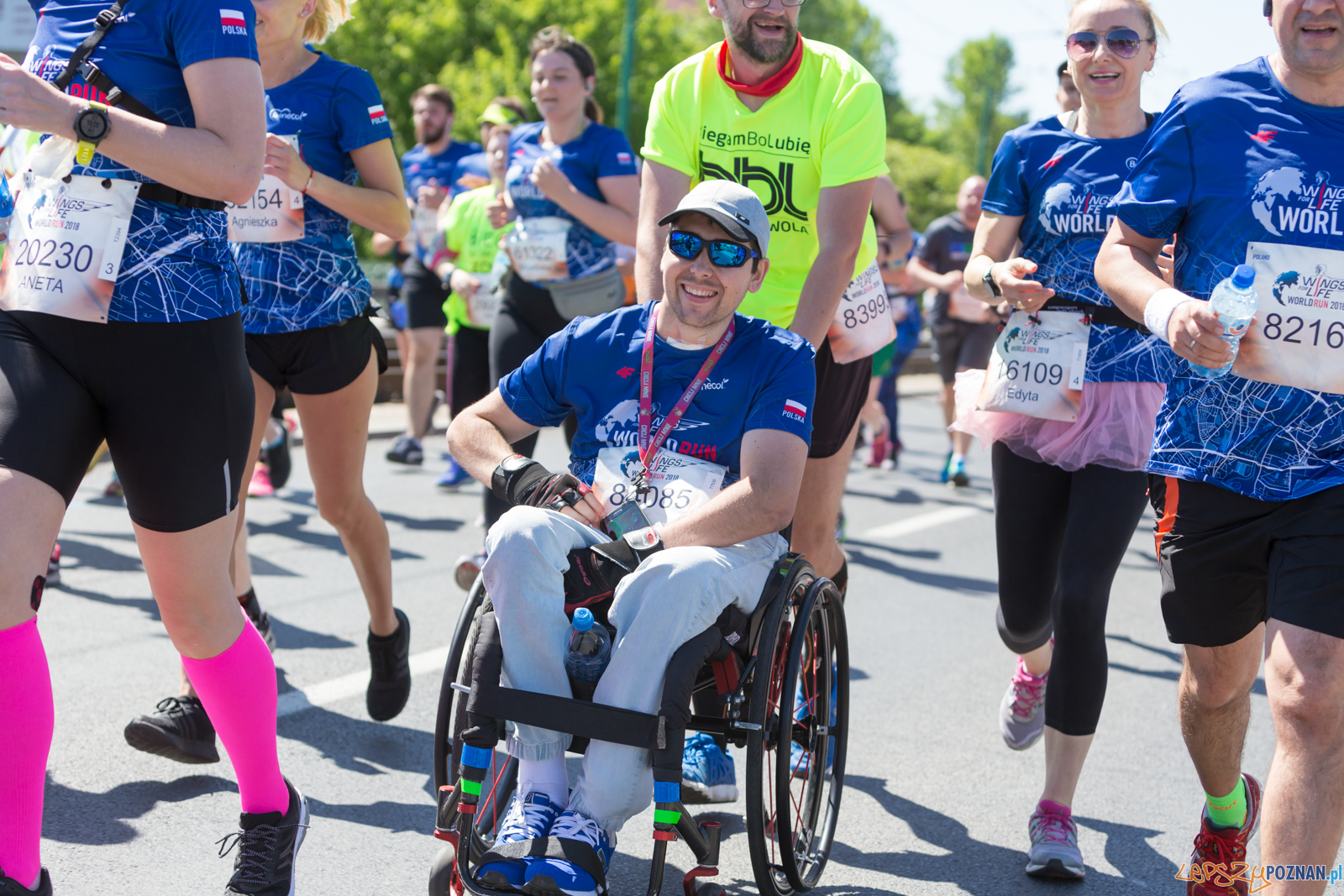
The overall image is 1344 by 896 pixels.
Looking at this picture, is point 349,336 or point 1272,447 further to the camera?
point 349,336

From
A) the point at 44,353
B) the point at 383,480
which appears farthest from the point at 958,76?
the point at 44,353

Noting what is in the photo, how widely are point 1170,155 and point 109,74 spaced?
82.3 inches

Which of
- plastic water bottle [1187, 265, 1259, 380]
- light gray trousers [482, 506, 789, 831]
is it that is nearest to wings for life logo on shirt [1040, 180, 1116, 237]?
plastic water bottle [1187, 265, 1259, 380]

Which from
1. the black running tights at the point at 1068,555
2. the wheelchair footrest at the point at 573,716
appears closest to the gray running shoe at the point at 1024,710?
the black running tights at the point at 1068,555

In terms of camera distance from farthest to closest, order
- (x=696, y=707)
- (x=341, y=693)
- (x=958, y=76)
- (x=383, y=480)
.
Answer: (x=958, y=76), (x=383, y=480), (x=341, y=693), (x=696, y=707)

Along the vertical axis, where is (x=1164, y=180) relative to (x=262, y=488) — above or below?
above

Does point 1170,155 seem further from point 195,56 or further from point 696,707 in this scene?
point 195,56

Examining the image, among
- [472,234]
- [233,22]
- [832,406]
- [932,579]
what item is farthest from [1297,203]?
[472,234]

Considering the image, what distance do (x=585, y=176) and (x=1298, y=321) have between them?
334cm

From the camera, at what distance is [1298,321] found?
104 inches

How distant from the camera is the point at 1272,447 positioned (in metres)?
2.71

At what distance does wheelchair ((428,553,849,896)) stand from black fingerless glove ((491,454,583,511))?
0.23 meters

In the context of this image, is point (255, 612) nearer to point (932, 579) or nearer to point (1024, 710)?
point (1024, 710)

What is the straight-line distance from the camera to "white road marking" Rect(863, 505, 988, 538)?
8.33 m
